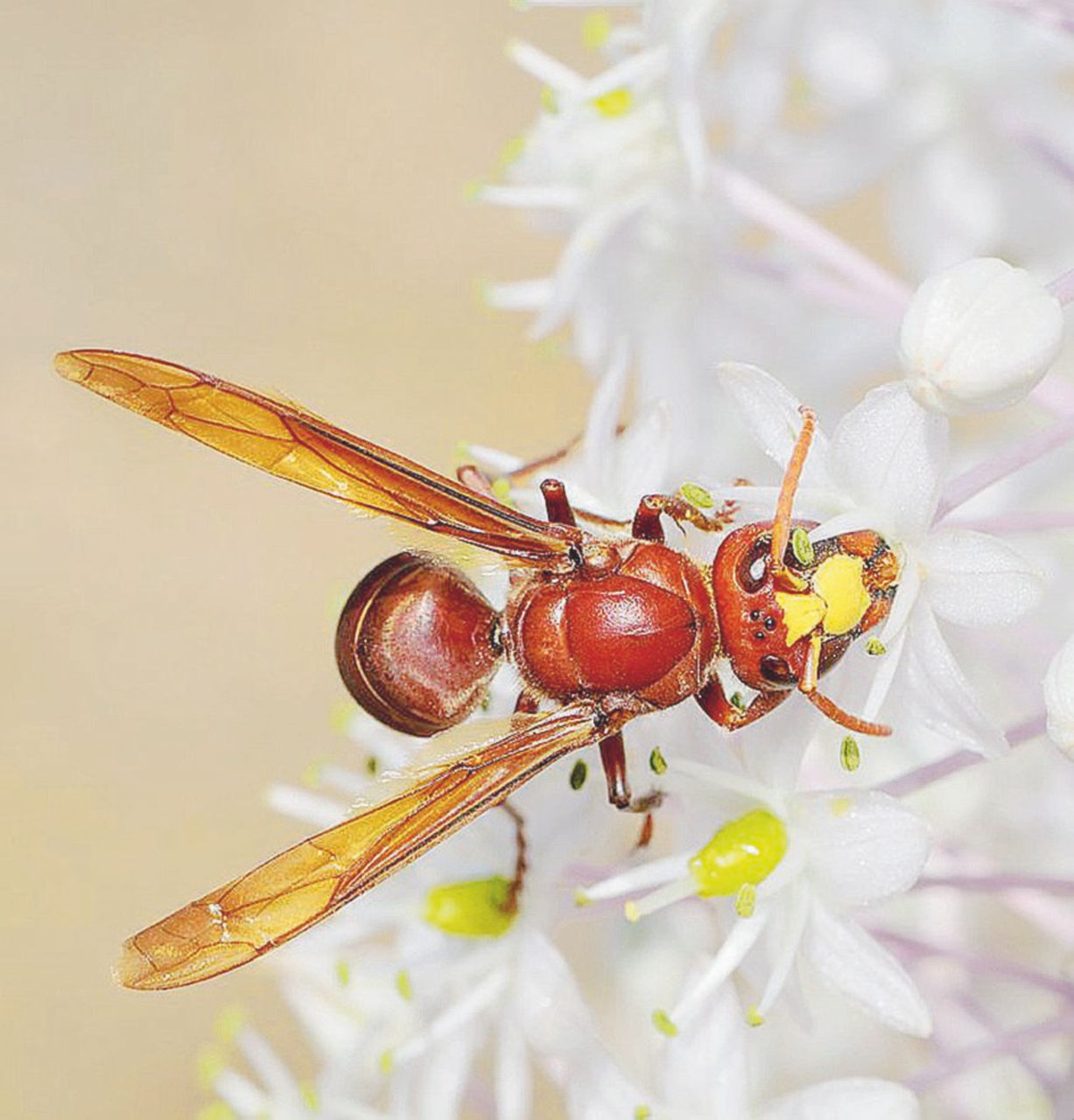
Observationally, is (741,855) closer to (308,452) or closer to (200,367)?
(308,452)

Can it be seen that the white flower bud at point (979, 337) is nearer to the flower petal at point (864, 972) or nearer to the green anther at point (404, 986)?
the flower petal at point (864, 972)

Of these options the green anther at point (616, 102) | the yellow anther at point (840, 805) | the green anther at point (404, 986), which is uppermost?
the green anther at point (616, 102)

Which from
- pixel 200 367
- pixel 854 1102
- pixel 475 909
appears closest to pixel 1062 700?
pixel 854 1102

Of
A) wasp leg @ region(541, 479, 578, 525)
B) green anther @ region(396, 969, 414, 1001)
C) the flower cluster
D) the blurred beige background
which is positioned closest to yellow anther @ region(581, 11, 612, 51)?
the flower cluster

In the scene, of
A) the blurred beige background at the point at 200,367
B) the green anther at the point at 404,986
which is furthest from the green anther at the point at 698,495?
the blurred beige background at the point at 200,367

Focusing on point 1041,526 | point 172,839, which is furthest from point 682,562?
point 172,839

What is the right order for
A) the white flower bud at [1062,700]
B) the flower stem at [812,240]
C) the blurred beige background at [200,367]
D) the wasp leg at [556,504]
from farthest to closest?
the blurred beige background at [200,367] → the flower stem at [812,240] → the wasp leg at [556,504] → the white flower bud at [1062,700]

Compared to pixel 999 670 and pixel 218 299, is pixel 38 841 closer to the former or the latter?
pixel 218 299
